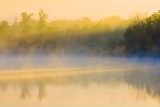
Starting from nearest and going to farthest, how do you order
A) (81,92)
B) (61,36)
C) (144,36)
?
(81,92)
(61,36)
(144,36)

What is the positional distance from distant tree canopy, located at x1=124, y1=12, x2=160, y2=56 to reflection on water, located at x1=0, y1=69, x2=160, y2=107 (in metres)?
4.73

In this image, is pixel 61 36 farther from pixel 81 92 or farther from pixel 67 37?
pixel 81 92

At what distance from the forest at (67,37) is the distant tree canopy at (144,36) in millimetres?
31

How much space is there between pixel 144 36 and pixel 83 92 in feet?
26.2

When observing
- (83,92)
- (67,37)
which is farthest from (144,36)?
(83,92)

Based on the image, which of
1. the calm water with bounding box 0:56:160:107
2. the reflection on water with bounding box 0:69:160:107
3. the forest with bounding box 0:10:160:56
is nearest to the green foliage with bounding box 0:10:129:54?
the forest with bounding box 0:10:160:56

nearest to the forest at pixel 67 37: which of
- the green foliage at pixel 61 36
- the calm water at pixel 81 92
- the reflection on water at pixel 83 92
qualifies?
the green foliage at pixel 61 36

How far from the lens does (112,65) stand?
13383 mm

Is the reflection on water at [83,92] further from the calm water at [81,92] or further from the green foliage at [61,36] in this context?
the green foliage at [61,36]

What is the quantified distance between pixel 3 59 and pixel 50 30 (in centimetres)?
153

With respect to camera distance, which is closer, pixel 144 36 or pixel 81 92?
pixel 81 92

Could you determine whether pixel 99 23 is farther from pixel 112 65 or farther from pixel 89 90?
pixel 89 90

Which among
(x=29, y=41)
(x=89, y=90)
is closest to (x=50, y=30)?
(x=29, y=41)

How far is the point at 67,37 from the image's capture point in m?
13.6
